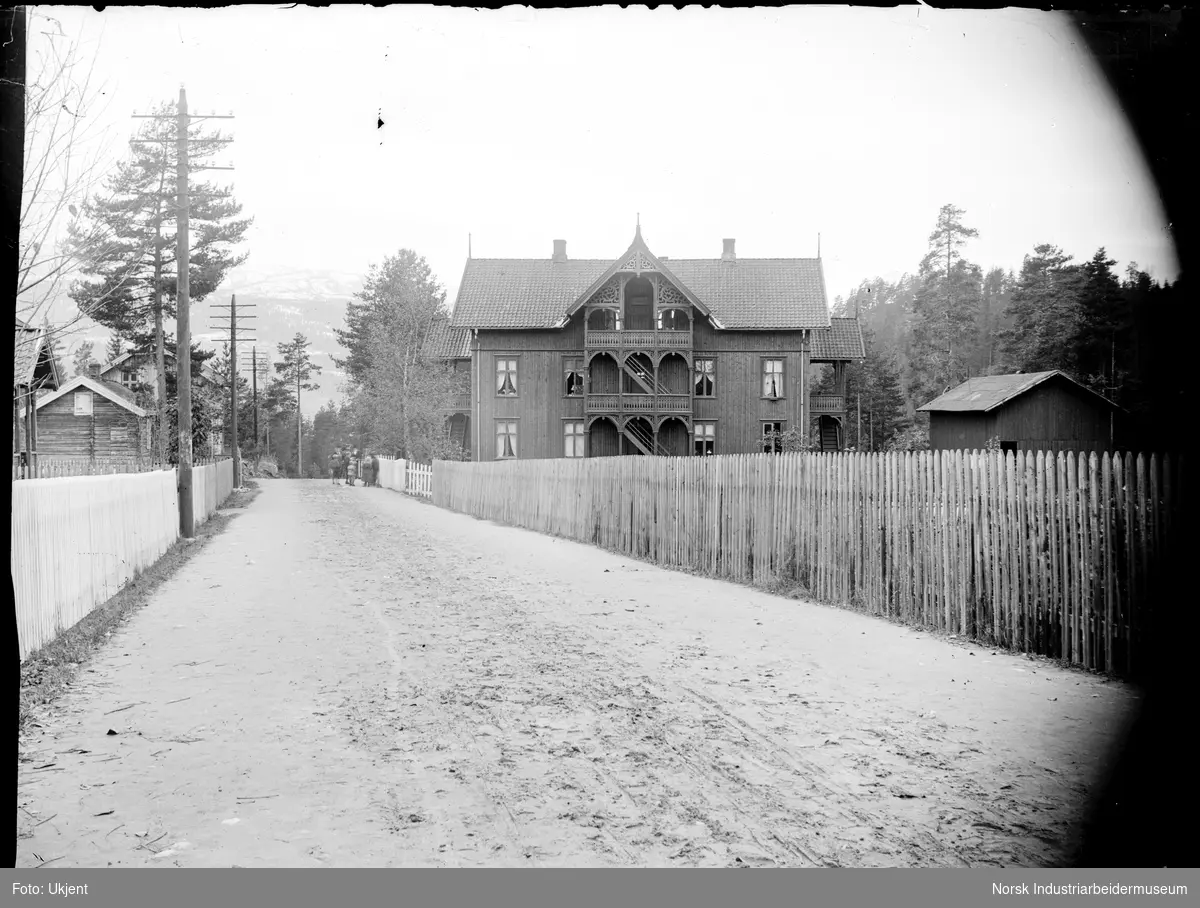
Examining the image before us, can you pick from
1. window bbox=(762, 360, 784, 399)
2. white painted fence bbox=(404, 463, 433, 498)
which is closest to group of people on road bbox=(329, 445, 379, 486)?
white painted fence bbox=(404, 463, 433, 498)

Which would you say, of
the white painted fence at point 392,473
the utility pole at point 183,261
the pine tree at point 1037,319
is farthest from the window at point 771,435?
the utility pole at point 183,261

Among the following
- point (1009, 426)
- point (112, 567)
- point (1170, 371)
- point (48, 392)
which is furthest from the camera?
point (48, 392)

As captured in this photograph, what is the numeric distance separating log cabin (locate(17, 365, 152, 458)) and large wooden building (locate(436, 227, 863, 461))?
2305 centimetres

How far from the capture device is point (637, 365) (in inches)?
1746

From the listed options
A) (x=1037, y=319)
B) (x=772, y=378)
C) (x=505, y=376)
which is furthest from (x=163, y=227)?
(x=1037, y=319)

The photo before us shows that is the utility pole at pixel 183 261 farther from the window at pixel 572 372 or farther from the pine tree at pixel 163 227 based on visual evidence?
the window at pixel 572 372

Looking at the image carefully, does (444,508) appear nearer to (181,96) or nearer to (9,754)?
(181,96)

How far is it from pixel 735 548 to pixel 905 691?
760 centimetres

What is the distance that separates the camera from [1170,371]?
3.01 metres

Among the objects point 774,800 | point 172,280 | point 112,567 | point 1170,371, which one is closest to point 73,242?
point 112,567

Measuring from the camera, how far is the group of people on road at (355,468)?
2670 inches

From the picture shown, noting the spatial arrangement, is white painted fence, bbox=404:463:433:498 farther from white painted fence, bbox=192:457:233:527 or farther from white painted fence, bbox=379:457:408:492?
white painted fence, bbox=192:457:233:527

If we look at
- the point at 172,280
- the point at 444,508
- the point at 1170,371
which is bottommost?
the point at 444,508

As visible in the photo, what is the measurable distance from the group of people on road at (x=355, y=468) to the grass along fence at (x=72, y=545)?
50.7 metres
